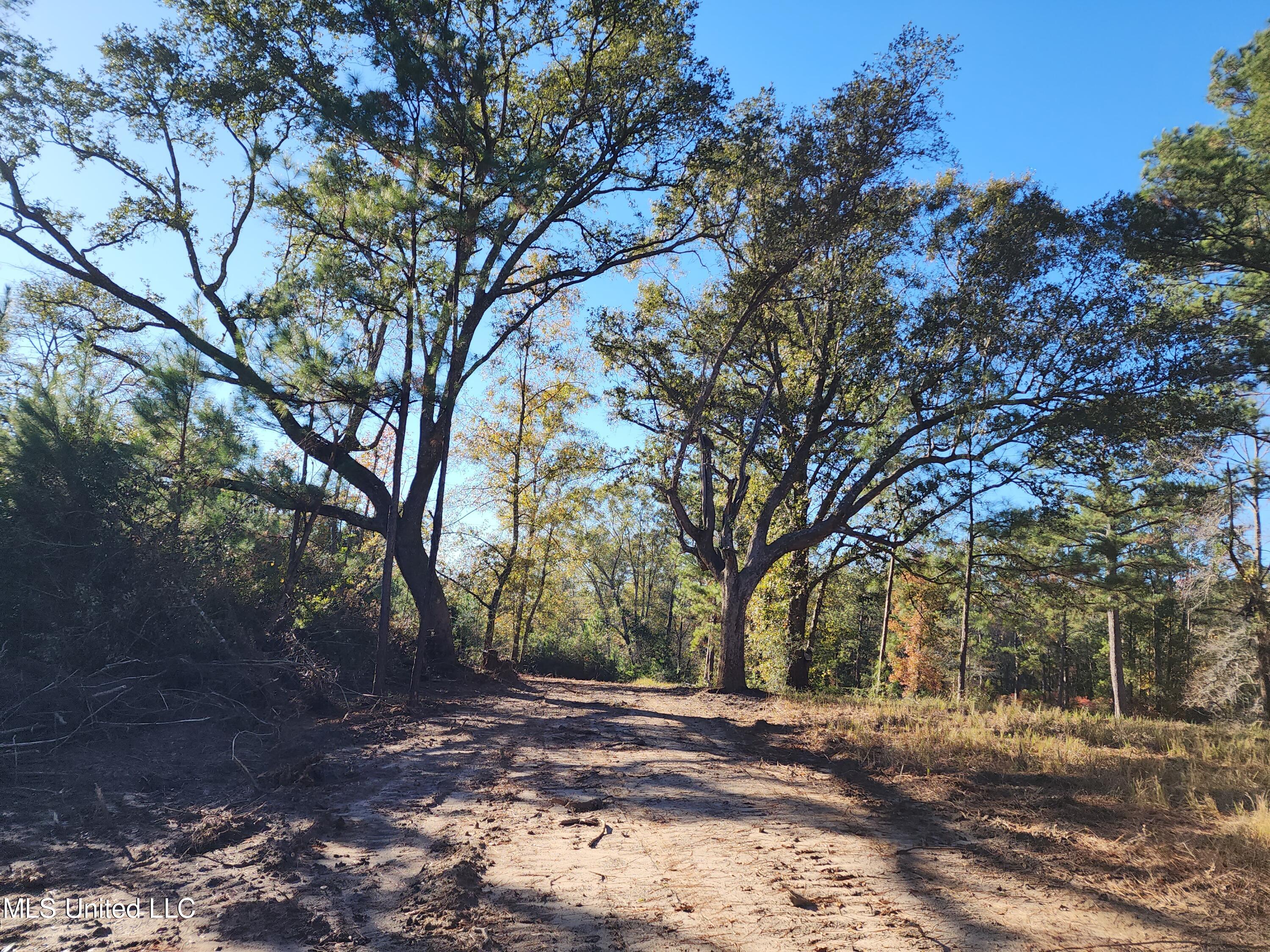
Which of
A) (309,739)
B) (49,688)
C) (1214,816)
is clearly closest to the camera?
(1214,816)

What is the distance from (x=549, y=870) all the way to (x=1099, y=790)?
195 inches

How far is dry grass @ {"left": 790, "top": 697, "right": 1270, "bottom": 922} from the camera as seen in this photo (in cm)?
385

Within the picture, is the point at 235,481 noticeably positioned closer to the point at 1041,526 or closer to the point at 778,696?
the point at 778,696

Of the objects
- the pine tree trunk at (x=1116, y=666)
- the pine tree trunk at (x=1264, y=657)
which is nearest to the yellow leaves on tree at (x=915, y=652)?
the pine tree trunk at (x=1116, y=666)

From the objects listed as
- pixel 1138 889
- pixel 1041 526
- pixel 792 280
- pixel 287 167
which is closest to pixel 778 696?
pixel 1041 526

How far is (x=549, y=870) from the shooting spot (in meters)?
3.85

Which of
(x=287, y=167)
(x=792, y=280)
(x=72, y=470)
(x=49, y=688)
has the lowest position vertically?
(x=49, y=688)

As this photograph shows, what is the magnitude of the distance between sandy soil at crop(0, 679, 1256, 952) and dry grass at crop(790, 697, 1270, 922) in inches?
13.2

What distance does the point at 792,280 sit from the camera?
13164mm

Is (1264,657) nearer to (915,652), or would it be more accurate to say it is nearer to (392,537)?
(915,652)

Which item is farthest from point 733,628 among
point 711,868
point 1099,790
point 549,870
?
point 549,870

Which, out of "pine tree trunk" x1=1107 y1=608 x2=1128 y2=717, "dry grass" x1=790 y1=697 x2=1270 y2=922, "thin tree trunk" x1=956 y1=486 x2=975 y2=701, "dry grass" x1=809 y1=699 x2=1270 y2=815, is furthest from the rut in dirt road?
"pine tree trunk" x1=1107 y1=608 x2=1128 y2=717

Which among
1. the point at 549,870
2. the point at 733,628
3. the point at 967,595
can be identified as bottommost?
the point at 549,870

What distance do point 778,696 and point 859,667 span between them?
37.9 meters
